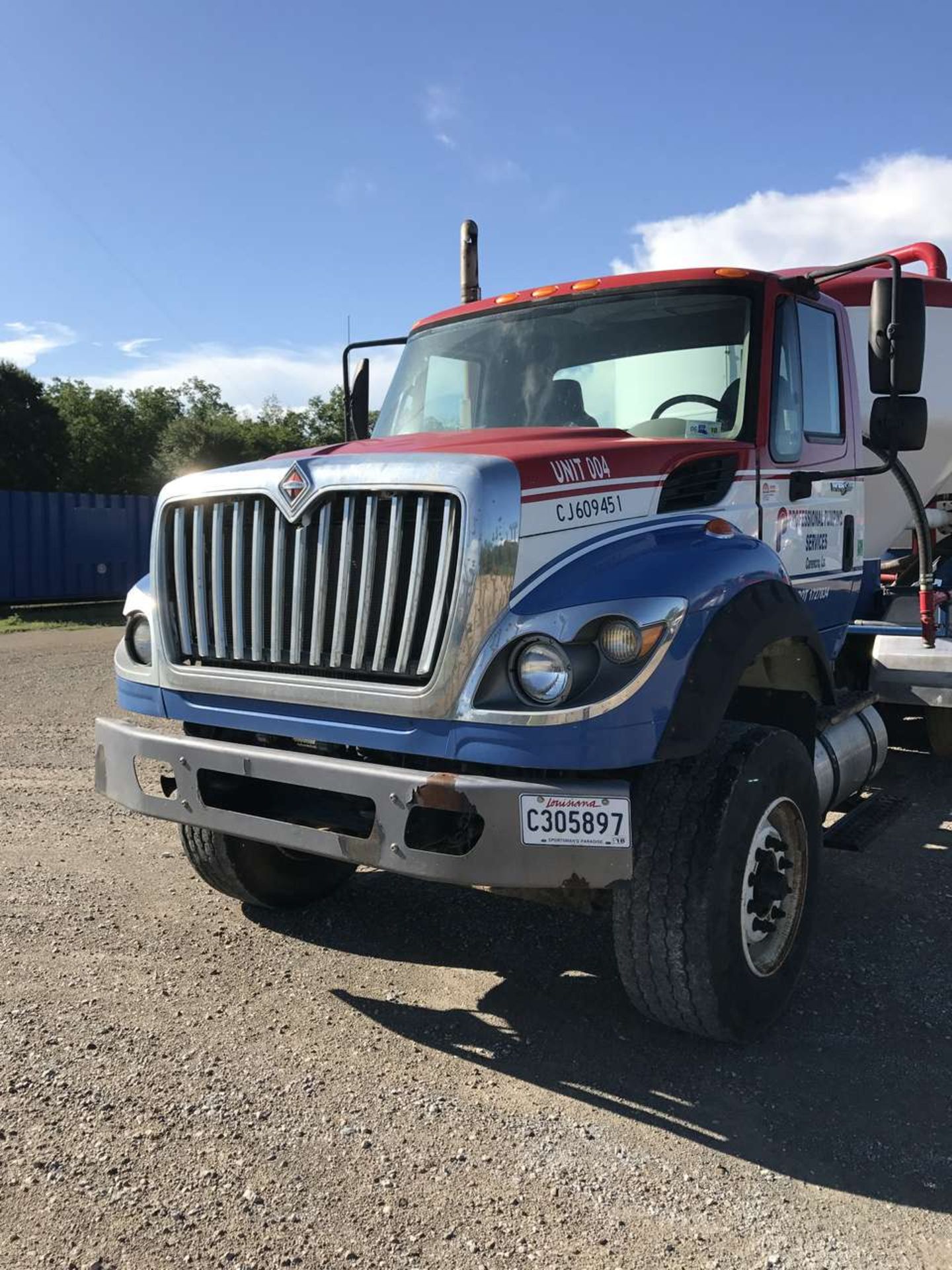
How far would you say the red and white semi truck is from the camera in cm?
297

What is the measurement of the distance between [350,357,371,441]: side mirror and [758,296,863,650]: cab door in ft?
7.22

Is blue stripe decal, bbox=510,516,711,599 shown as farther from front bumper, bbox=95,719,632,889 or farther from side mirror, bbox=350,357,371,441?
side mirror, bbox=350,357,371,441

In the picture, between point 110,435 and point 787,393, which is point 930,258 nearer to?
point 787,393

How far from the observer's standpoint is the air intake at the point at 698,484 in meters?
3.55

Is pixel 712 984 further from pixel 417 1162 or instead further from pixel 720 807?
pixel 417 1162

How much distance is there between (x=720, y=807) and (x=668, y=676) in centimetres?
53

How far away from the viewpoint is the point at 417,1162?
2.78m

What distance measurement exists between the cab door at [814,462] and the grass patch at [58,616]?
15544 millimetres

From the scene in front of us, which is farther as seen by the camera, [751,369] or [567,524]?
[751,369]

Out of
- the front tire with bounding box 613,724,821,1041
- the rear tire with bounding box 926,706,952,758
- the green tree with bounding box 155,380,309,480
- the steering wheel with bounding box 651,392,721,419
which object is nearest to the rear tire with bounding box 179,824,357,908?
the front tire with bounding box 613,724,821,1041

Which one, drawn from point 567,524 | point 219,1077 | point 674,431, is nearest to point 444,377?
point 674,431

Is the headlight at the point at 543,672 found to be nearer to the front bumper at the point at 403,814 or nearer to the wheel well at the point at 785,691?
the front bumper at the point at 403,814

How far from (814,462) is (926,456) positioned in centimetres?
285

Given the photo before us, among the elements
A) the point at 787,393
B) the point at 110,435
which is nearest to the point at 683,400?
the point at 787,393
